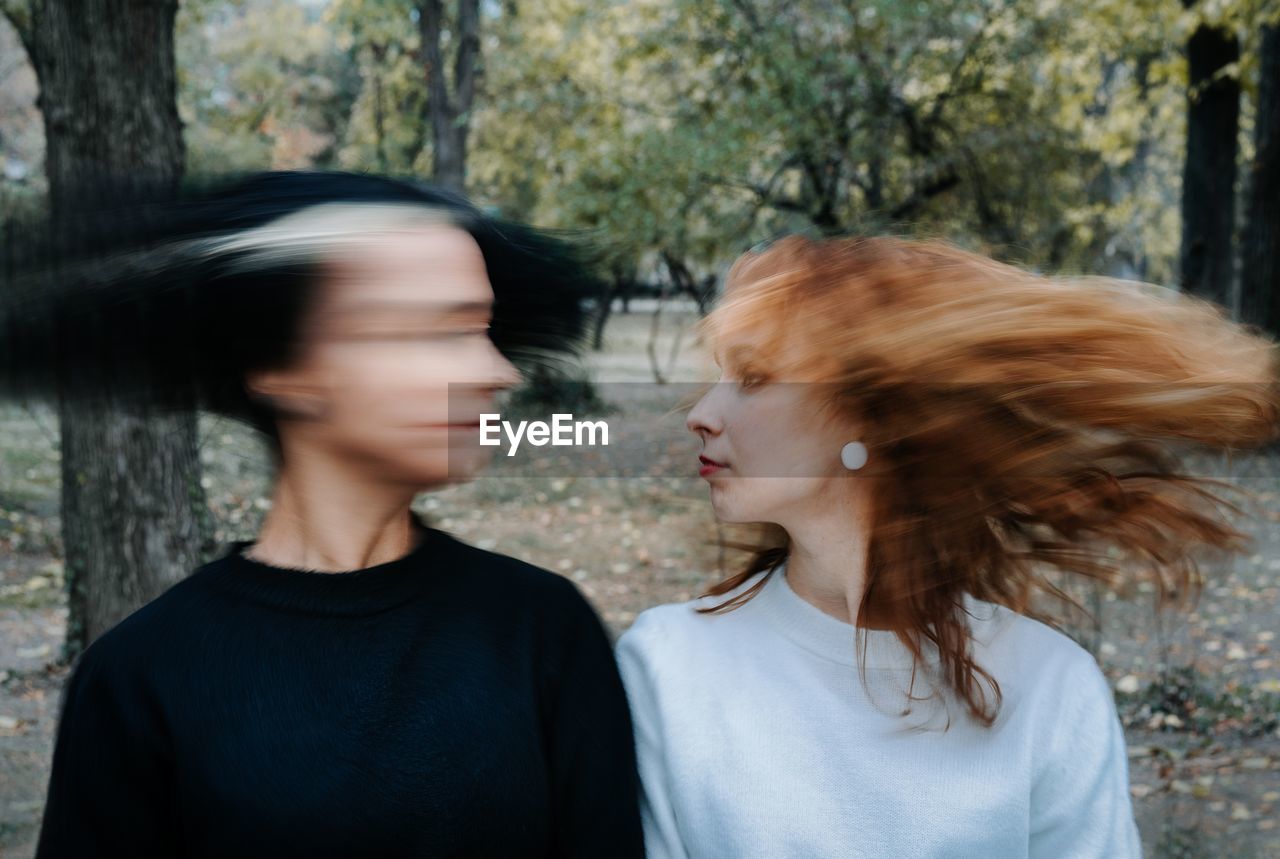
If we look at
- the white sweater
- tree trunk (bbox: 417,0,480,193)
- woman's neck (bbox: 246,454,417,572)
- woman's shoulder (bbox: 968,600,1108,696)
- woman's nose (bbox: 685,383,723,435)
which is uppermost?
tree trunk (bbox: 417,0,480,193)

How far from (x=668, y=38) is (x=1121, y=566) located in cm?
1047

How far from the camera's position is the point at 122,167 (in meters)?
4.11

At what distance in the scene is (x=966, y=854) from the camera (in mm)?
1675

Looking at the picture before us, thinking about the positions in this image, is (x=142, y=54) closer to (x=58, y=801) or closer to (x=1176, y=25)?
(x=58, y=801)

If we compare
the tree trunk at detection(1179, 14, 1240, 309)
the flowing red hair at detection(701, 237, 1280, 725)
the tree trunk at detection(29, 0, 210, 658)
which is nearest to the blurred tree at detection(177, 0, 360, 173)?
the tree trunk at detection(29, 0, 210, 658)

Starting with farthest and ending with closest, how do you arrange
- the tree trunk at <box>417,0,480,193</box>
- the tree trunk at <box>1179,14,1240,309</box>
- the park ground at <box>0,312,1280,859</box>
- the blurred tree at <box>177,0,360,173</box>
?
1. the blurred tree at <box>177,0,360,173</box>
2. the tree trunk at <box>417,0,480,193</box>
3. the tree trunk at <box>1179,14,1240,309</box>
4. the park ground at <box>0,312,1280,859</box>

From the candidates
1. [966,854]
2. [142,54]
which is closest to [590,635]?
[966,854]

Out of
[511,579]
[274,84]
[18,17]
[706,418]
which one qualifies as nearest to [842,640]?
[706,418]

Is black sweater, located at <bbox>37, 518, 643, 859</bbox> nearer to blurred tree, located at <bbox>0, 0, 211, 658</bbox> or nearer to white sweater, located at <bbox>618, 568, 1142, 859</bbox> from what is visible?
white sweater, located at <bbox>618, 568, 1142, 859</bbox>

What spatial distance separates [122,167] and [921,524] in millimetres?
3585

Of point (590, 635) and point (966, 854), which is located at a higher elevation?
point (590, 635)

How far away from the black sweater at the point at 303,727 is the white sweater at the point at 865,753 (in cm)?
32

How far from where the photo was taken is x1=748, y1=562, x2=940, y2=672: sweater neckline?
5.84ft

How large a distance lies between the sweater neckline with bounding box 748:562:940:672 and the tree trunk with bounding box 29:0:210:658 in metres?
2.91
